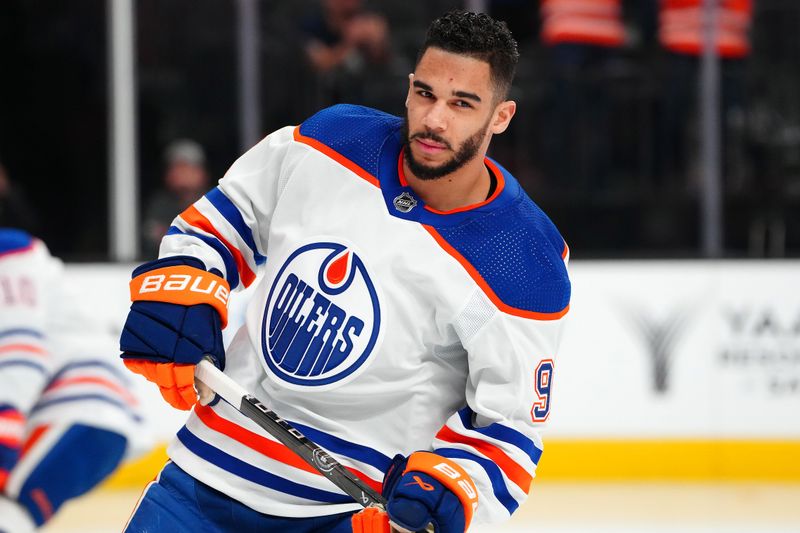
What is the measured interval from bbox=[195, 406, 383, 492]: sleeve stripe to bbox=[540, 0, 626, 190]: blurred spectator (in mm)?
3225

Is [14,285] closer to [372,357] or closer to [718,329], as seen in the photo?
[372,357]

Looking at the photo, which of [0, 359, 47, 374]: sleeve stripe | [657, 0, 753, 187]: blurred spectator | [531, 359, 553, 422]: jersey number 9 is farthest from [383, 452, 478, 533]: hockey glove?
[657, 0, 753, 187]: blurred spectator

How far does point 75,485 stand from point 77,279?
1721 mm

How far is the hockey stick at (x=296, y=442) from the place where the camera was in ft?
5.49

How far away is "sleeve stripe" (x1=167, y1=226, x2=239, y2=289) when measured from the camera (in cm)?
178

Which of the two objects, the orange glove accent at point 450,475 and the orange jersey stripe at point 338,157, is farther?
the orange jersey stripe at point 338,157

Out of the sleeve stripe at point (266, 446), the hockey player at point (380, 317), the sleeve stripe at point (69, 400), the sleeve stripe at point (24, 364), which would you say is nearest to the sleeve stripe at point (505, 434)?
the hockey player at point (380, 317)

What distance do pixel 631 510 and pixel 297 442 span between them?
2384 mm

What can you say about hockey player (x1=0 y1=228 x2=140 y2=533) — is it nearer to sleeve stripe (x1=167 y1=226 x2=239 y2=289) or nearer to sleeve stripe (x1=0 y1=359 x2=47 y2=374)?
sleeve stripe (x1=0 y1=359 x2=47 y2=374)

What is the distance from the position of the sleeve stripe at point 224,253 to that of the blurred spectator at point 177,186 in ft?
9.55

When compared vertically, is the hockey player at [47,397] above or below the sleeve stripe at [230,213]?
below

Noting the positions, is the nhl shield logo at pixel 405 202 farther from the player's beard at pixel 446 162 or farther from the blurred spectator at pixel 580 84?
the blurred spectator at pixel 580 84

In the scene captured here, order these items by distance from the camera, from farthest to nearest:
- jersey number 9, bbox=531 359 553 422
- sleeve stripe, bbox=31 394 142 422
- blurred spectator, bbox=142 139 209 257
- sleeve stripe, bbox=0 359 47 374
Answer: blurred spectator, bbox=142 139 209 257 → sleeve stripe, bbox=31 394 142 422 → sleeve stripe, bbox=0 359 47 374 → jersey number 9, bbox=531 359 553 422

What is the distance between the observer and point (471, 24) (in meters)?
1.70
